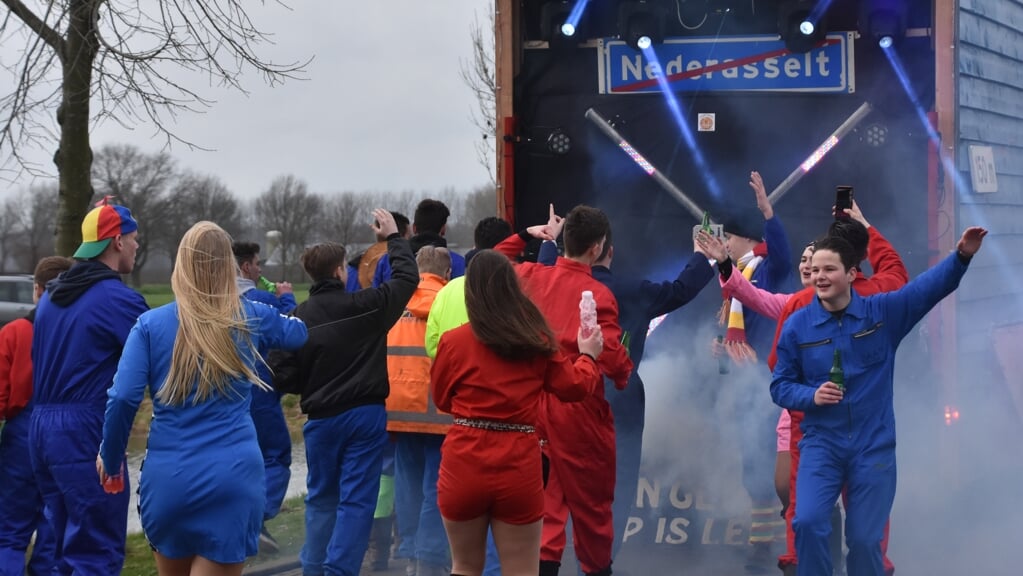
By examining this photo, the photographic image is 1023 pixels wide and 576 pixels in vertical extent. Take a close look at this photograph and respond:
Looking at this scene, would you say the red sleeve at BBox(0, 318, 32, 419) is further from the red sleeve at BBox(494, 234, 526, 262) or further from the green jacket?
the red sleeve at BBox(494, 234, 526, 262)

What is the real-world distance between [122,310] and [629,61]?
13.4ft

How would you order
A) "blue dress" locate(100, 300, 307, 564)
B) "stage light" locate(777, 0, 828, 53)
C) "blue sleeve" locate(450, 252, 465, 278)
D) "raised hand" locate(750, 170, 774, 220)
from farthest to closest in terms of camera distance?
"stage light" locate(777, 0, 828, 53), "blue sleeve" locate(450, 252, 465, 278), "raised hand" locate(750, 170, 774, 220), "blue dress" locate(100, 300, 307, 564)

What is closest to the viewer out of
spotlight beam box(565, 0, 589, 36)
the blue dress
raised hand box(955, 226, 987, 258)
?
the blue dress

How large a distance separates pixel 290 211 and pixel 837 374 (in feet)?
175

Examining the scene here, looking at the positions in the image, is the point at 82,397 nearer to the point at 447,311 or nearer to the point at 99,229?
the point at 99,229

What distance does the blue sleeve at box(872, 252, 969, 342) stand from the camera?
16.7ft

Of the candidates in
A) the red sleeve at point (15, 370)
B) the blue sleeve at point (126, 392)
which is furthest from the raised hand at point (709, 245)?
the red sleeve at point (15, 370)

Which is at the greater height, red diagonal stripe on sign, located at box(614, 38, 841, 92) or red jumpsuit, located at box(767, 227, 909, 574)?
red diagonal stripe on sign, located at box(614, 38, 841, 92)

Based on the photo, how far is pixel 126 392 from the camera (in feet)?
13.8

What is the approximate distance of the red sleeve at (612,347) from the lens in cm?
528

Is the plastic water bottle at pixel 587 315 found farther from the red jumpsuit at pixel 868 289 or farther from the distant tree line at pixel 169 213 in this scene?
the distant tree line at pixel 169 213

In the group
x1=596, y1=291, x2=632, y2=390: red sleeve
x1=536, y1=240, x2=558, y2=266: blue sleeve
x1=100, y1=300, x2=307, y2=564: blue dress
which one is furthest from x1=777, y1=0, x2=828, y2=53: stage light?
x1=100, y1=300, x2=307, y2=564: blue dress

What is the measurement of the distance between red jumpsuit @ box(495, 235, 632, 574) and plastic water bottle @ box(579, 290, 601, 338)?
1.94 ft

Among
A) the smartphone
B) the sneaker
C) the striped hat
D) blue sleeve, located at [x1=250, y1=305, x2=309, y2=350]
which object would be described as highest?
the smartphone
